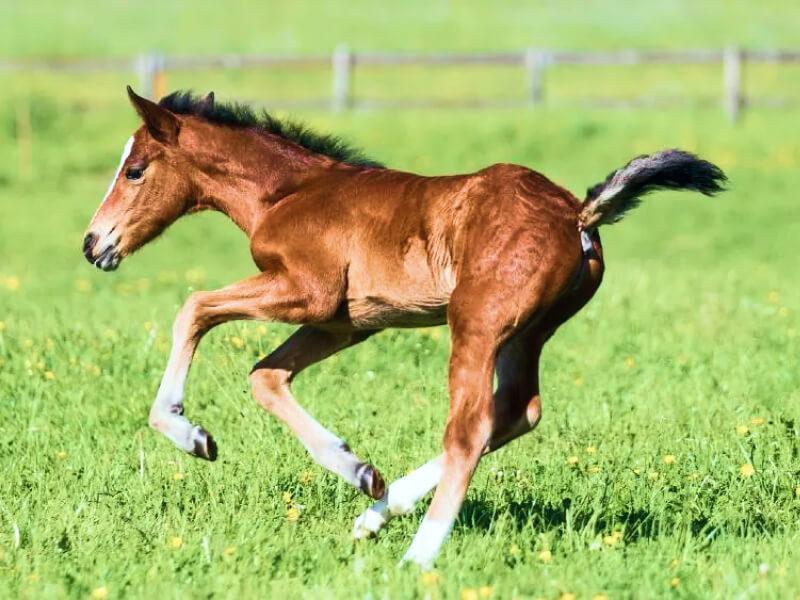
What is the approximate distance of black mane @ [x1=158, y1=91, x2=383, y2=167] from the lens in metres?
6.48

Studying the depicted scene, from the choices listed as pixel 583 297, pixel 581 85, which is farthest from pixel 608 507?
pixel 581 85

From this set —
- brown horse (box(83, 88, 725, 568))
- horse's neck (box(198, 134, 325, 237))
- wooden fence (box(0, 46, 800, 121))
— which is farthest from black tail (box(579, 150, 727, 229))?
wooden fence (box(0, 46, 800, 121))

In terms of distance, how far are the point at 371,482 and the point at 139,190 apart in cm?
175

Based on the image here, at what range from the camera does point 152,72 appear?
2812 cm

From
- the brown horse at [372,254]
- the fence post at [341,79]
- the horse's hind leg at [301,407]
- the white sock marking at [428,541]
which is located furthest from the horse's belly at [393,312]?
the fence post at [341,79]

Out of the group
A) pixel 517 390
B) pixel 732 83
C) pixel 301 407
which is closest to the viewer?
pixel 517 390

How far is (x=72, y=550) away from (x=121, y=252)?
1604 mm

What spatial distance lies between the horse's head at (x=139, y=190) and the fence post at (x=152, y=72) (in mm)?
21671

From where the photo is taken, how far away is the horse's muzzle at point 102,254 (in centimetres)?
632

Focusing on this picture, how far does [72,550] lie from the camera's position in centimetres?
524

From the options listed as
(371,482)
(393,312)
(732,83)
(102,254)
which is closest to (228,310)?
(393,312)

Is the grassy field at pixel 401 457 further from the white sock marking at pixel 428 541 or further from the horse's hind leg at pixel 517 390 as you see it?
the horse's hind leg at pixel 517 390

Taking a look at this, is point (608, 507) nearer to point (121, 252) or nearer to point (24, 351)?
point (121, 252)

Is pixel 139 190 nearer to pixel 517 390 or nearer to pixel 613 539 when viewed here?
pixel 517 390
